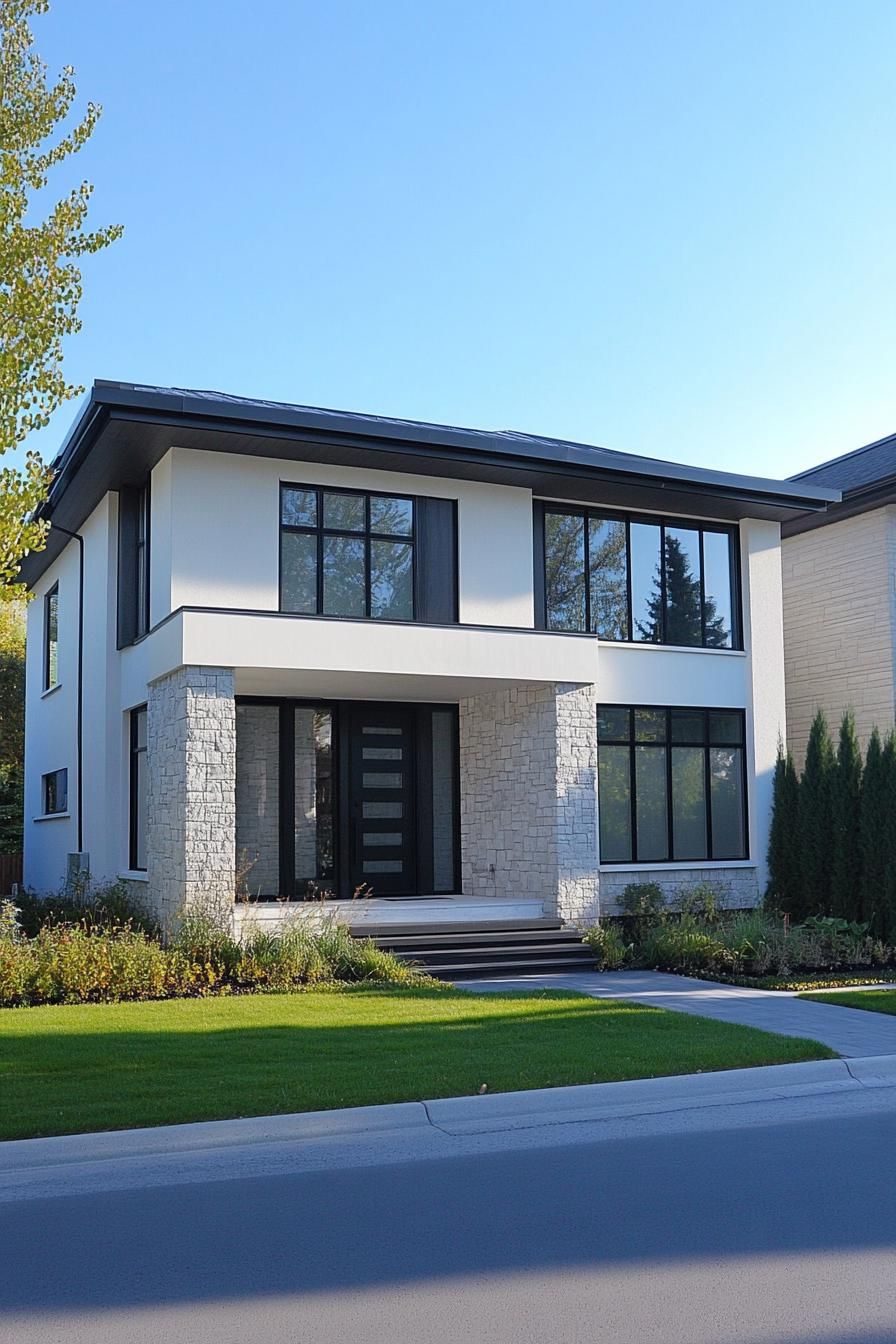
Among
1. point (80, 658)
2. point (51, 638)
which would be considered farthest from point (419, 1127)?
point (51, 638)

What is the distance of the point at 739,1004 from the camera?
41.5 ft

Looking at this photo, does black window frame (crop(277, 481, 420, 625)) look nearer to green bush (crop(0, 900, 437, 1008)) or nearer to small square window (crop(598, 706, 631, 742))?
small square window (crop(598, 706, 631, 742))

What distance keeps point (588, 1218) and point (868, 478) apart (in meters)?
16.0

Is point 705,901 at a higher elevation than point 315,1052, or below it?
higher

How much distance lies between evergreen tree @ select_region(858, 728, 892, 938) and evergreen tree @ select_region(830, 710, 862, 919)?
12 centimetres

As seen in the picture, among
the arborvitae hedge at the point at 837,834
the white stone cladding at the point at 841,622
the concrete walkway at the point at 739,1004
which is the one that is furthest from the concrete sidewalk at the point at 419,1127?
the white stone cladding at the point at 841,622

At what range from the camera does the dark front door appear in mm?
17609

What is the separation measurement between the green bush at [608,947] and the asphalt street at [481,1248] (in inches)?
304

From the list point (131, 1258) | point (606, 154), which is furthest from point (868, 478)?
point (131, 1258)

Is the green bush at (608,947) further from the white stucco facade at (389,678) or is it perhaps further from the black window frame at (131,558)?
the black window frame at (131,558)

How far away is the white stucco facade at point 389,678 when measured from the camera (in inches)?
580

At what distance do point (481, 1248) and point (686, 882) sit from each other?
12.8 metres

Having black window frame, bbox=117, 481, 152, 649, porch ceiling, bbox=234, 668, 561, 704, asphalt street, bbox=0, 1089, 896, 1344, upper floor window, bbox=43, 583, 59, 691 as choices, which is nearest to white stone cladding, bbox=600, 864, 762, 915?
porch ceiling, bbox=234, 668, 561, 704

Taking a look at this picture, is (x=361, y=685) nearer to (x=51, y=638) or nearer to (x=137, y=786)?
(x=137, y=786)
